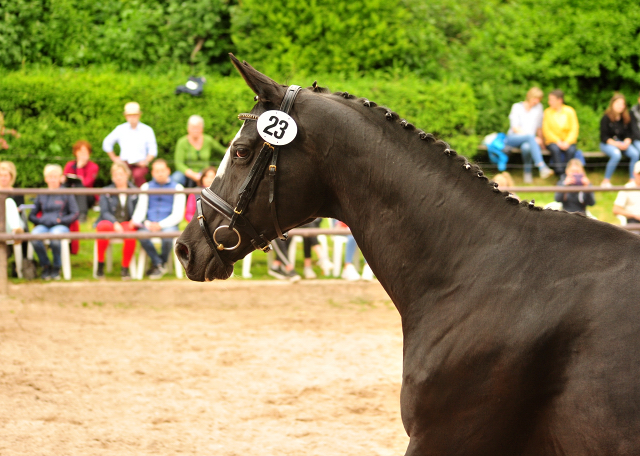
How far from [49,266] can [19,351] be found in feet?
8.17

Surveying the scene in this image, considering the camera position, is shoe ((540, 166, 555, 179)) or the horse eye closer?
the horse eye

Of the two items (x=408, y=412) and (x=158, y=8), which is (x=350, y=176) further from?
(x=158, y=8)

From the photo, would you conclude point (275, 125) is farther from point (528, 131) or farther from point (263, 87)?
point (528, 131)

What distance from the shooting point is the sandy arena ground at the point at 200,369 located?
4.19m

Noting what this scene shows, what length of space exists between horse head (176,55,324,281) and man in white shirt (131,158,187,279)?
5785mm

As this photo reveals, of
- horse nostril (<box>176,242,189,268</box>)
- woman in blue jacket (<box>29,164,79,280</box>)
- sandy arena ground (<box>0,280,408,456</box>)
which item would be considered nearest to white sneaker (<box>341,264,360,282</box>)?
sandy arena ground (<box>0,280,408,456</box>)

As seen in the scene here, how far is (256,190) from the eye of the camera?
98.7 inches

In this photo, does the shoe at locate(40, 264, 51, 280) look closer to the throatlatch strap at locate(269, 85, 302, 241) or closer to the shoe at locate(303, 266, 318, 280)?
the shoe at locate(303, 266, 318, 280)

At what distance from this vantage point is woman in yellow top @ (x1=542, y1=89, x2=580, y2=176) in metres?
11.0

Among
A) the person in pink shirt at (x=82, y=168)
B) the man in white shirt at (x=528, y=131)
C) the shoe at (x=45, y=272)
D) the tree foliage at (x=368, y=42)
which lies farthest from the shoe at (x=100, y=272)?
the man in white shirt at (x=528, y=131)

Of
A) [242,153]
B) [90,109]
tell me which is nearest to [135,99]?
[90,109]

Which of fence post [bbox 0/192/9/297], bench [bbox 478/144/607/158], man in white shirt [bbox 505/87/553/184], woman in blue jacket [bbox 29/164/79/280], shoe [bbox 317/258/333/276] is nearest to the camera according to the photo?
fence post [bbox 0/192/9/297]

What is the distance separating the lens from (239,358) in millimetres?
5832

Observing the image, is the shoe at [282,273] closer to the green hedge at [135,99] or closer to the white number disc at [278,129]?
the green hedge at [135,99]
